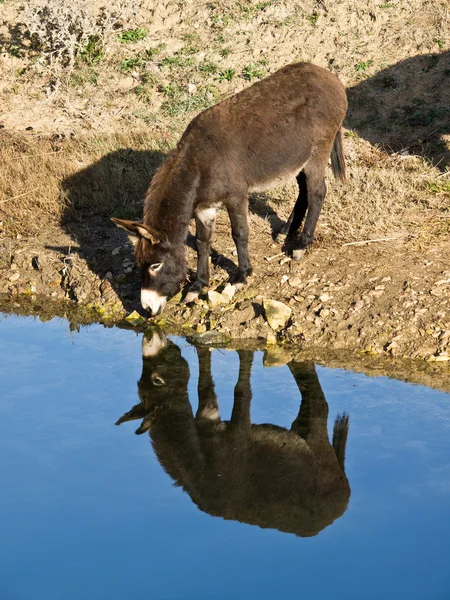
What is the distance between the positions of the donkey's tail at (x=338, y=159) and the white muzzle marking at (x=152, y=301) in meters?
2.53

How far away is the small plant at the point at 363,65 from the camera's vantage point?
464 inches

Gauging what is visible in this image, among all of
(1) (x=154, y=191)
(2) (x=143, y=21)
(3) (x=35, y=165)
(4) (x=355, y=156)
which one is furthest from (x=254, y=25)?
(1) (x=154, y=191)

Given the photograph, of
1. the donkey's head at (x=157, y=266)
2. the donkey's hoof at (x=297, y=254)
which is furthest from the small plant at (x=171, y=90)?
the donkey's head at (x=157, y=266)

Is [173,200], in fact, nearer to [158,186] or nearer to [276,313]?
[158,186]

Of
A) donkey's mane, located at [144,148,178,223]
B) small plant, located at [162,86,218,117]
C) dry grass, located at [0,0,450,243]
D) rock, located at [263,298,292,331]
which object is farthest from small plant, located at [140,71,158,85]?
rock, located at [263,298,292,331]

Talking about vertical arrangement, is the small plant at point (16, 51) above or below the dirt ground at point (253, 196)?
above

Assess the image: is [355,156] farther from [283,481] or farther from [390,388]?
[283,481]

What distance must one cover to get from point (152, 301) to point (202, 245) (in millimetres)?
823

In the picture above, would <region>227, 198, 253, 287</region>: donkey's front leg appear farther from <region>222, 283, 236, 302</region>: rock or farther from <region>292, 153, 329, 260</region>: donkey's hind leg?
<region>292, 153, 329, 260</region>: donkey's hind leg

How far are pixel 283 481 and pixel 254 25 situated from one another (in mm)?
9388

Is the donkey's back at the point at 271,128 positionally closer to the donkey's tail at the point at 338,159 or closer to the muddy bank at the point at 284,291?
the donkey's tail at the point at 338,159

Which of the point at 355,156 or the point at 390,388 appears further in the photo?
the point at 355,156

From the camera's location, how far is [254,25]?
1298 centimetres

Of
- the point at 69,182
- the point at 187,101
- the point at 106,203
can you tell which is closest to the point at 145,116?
the point at 187,101
